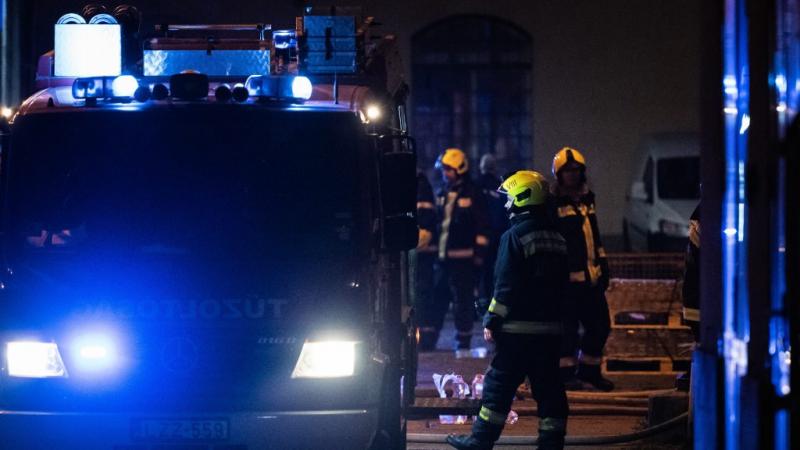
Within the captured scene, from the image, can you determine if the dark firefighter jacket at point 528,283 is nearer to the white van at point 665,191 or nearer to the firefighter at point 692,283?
the firefighter at point 692,283

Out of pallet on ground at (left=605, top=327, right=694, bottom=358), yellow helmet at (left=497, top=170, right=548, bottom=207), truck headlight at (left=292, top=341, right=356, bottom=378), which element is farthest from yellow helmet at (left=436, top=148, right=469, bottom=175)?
truck headlight at (left=292, top=341, right=356, bottom=378)

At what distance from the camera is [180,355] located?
6504 millimetres

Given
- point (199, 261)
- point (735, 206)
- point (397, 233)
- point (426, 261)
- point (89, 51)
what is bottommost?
point (426, 261)

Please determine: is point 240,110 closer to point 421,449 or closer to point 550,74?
point 421,449

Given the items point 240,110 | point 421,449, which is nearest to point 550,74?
point 421,449

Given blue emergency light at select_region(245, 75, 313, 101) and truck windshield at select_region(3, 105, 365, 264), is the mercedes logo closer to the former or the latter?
truck windshield at select_region(3, 105, 365, 264)

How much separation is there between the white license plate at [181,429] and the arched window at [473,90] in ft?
51.9

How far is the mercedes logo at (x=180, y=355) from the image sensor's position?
21.3 feet

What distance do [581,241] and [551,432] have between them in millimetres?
2954

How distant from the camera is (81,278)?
21.7 feet

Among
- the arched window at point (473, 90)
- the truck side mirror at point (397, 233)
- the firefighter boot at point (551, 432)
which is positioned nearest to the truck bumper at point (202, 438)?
the truck side mirror at point (397, 233)

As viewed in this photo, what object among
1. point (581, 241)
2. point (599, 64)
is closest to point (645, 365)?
point (581, 241)

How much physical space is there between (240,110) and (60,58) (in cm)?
123

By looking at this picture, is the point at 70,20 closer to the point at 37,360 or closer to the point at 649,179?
the point at 37,360
